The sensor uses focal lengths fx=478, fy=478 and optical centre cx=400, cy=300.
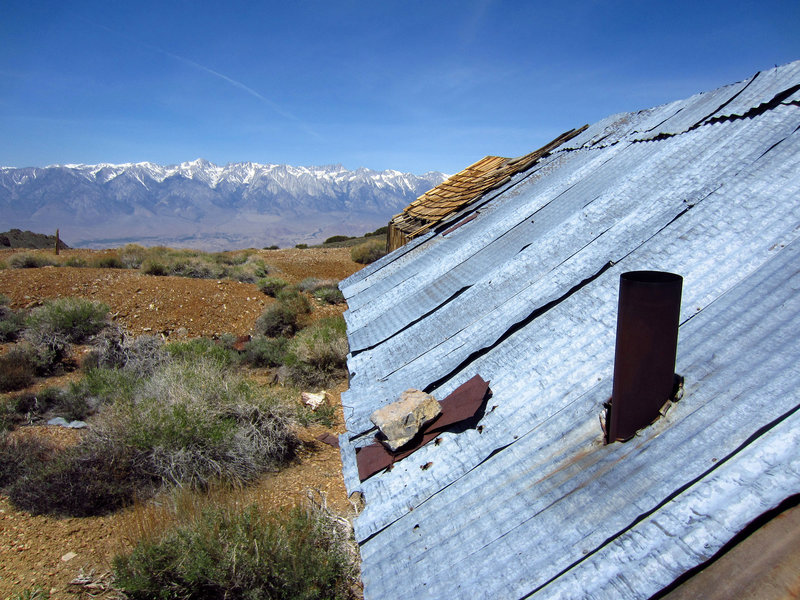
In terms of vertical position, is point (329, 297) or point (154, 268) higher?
point (154, 268)

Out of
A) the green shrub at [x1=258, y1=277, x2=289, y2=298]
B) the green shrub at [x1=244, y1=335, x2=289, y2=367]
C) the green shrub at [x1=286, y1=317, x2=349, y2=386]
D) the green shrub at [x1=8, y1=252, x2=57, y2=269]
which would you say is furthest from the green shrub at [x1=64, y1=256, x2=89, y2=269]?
the green shrub at [x1=286, y1=317, x2=349, y2=386]

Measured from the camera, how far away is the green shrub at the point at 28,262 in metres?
19.0

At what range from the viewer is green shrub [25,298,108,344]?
10.7 m

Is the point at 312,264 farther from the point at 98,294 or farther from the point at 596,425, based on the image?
the point at 596,425

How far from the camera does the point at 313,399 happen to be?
28.3ft

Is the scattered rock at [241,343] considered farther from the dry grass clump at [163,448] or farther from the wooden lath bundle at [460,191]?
the wooden lath bundle at [460,191]

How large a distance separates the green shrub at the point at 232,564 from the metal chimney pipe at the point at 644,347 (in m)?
3.02

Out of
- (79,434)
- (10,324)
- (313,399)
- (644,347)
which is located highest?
(644,347)

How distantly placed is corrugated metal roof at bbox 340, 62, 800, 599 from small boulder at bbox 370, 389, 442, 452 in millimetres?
134

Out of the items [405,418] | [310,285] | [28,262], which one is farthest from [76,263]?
[405,418]

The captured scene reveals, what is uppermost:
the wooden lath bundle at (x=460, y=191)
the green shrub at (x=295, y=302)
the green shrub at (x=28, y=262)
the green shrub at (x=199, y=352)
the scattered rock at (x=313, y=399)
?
the wooden lath bundle at (x=460, y=191)

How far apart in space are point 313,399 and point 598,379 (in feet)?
22.7

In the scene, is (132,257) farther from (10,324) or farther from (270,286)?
(10,324)

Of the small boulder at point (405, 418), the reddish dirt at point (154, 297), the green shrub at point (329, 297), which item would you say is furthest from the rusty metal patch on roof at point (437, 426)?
the green shrub at point (329, 297)
